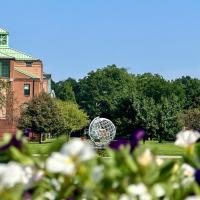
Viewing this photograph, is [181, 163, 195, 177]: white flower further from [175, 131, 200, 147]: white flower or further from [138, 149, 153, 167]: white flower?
[138, 149, 153, 167]: white flower

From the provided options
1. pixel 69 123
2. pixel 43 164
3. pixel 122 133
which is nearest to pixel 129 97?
pixel 122 133

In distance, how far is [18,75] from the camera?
8394 cm

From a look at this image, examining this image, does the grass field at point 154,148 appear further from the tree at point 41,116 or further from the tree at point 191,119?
the tree at point 191,119

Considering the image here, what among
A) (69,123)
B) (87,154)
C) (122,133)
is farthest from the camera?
(69,123)

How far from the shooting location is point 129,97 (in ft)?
228

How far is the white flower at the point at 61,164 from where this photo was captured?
237cm

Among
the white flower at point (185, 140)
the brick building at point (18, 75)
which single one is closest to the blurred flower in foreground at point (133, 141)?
the white flower at point (185, 140)

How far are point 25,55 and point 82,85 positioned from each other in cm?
4544

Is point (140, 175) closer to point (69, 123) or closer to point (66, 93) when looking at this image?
point (69, 123)

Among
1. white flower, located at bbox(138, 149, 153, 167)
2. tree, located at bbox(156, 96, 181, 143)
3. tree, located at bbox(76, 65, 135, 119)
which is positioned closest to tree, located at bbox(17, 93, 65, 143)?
tree, located at bbox(156, 96, 181, 143)

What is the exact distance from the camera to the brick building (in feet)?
252

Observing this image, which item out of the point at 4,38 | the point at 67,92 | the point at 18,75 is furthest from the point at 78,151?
the point at 67,92

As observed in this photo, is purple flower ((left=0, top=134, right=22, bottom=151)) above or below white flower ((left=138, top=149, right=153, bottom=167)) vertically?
above

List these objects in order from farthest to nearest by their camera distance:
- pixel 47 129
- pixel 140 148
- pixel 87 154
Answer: pixel 47 129 < pixel 140 148 < pixel 87 154
